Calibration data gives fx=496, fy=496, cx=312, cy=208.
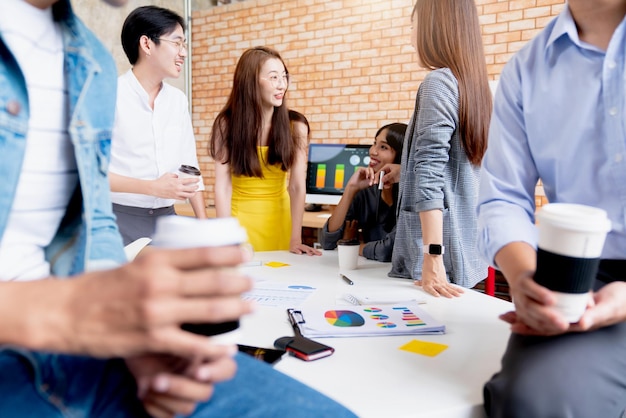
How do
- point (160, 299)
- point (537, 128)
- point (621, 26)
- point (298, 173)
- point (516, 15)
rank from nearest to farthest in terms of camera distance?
point (160, 299), point (621, 26), point (537, 128), point (298, 173), point (516, 15)

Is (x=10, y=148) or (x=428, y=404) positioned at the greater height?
(x=10, y=148)

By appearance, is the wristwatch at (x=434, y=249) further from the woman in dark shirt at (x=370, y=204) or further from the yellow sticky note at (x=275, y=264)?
the woman in dark shirt at (x=370, y=204)

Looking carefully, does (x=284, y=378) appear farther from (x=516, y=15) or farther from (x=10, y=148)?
(x=516, y=15)

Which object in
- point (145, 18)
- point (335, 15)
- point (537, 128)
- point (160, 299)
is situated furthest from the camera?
point (335, 15)

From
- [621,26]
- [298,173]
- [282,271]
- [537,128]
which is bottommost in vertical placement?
[282,271]

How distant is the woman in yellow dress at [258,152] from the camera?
9.61 feet

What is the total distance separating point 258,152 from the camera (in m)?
2.95

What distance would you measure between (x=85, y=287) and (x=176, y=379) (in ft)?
0.48

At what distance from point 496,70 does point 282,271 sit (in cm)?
326

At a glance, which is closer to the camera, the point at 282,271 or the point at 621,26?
the point at 621,26

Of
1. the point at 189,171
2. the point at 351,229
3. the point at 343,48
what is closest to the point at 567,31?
the point at 189,171

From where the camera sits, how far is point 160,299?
0.47m

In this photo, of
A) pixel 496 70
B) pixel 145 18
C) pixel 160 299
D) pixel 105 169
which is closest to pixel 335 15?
pixel 496 70

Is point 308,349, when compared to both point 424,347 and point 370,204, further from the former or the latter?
point 370,204
